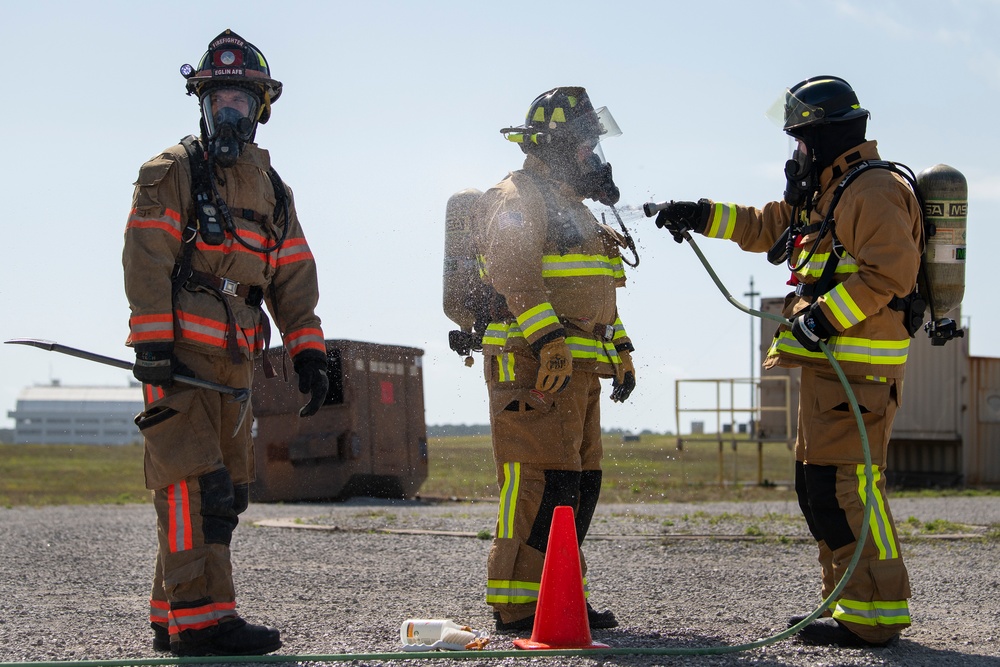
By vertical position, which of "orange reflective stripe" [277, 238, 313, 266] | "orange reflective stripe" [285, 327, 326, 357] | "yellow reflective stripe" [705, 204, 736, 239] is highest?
"yellow reflective stripe" [705, 204, 736, 239]

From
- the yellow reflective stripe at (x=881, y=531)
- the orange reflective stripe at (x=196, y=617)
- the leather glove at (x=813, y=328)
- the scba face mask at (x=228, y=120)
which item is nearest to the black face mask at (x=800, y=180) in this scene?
the leather glove at (x=813, y=328)

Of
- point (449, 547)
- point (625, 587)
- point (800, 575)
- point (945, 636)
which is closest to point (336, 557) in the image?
point (449, 547)

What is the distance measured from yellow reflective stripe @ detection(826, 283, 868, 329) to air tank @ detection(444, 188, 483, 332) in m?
1.72

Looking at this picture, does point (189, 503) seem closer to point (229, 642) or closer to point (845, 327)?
point (229, 642)

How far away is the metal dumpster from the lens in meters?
13.5

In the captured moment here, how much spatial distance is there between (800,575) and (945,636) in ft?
6.23

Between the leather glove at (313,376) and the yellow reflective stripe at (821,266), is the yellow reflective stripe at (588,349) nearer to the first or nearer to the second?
the yellow reflective stripe at (821,266)

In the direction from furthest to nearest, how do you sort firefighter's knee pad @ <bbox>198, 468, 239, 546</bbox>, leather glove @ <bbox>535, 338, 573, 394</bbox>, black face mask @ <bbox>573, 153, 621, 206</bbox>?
black face mask @ <bbox>573, 153, 621, 206</bbox> < leather glove @ <bbox>535, 338, 573, 394</bbox> < firefighter's knee pad @ <bbox>198, 468, 239, 546</bbox>

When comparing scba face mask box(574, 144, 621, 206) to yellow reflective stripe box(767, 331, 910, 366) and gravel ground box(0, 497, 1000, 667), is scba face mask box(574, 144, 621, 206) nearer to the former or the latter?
yellow reflective stripe box(767, 331, 910, 366)

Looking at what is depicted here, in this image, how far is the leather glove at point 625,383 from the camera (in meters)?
5.46

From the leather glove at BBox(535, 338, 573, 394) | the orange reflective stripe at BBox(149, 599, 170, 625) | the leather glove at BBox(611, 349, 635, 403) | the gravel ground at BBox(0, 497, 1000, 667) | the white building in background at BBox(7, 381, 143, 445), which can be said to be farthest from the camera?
the white building in background at BBox(7, 381, 143, 445)

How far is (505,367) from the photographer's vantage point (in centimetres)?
499

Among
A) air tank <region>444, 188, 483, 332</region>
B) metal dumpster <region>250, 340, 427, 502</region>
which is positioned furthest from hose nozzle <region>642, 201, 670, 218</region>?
metal dumpster <region>250, 340, 427, 502</region>

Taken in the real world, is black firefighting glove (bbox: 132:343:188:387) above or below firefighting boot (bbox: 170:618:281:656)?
above
